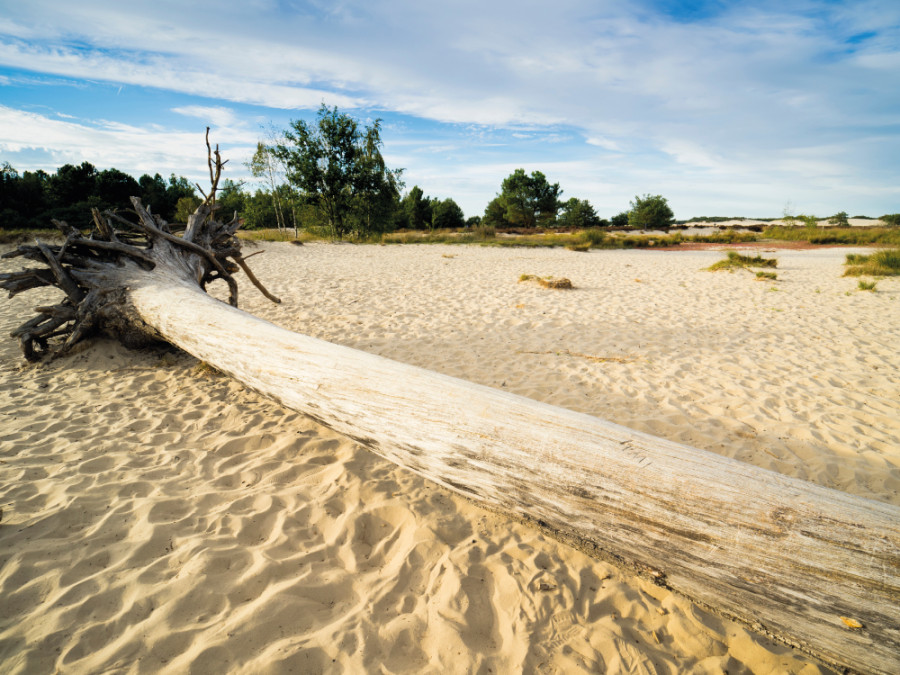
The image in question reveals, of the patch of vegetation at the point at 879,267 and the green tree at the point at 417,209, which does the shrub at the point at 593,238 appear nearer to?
the patch of vegetation at the point at 879,267

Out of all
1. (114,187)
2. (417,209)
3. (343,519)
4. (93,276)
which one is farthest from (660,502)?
(417,209)

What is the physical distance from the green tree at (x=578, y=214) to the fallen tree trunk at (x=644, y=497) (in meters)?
45.9

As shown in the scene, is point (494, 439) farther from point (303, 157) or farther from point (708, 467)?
point (303, 157)

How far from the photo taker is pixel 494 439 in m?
Result: 1.94

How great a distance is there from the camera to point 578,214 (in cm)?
4475

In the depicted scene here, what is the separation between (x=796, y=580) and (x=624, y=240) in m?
26.8

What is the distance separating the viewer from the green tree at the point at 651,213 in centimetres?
4350

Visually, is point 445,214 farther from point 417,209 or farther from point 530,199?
point 530,199

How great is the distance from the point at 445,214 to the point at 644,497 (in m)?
49.6

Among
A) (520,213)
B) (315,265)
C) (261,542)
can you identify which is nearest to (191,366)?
(261,542)

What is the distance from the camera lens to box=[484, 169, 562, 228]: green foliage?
47.3m

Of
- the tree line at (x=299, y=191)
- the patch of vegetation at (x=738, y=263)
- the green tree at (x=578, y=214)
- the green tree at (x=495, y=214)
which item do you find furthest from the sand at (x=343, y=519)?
the green tree at (x=495, y=214)

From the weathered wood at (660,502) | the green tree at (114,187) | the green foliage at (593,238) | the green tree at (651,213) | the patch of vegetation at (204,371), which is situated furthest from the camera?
the green tree at (651,213)

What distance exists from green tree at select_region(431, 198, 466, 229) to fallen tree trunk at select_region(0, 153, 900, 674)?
47.4m
